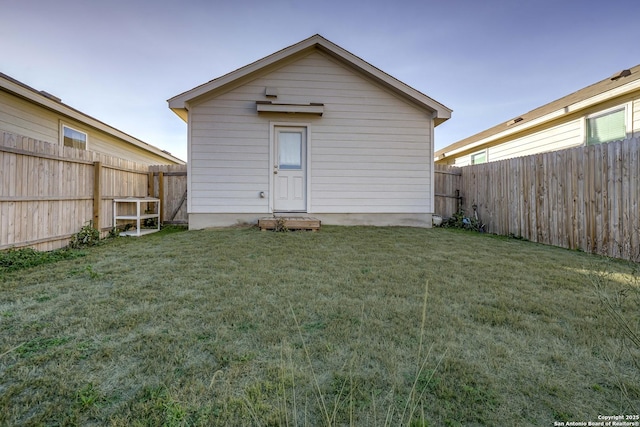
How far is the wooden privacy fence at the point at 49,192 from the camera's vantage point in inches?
154

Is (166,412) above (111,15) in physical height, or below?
below

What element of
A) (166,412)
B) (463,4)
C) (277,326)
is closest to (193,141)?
(277,326)

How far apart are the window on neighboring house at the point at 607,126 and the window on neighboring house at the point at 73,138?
1409 cm

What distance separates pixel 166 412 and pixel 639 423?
77.5 inches

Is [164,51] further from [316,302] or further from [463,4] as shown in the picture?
[316,302]

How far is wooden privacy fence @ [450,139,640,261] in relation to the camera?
407 cm

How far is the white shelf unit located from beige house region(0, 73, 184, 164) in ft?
8.02

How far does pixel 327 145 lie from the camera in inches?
269

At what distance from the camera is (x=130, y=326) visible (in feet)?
6.40

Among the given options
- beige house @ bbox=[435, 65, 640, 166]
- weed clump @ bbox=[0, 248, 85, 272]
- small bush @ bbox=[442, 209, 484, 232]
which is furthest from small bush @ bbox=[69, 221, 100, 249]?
beige house @ bbox=[435, 65, 640, 166]

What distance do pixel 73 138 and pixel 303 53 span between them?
23.5ft

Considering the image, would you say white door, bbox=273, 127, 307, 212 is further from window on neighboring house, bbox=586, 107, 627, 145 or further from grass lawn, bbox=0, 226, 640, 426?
window on neighboring house, bbox=586, 107, 627, 145

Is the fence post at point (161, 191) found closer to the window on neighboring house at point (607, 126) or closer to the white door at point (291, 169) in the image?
the white door at point (291, 169)

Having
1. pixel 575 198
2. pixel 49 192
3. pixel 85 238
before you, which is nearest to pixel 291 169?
pixel 85 238
